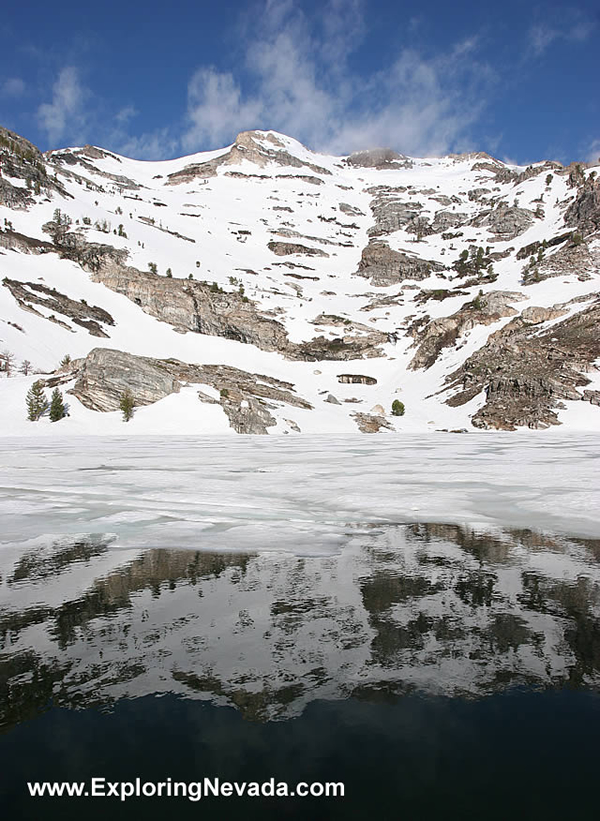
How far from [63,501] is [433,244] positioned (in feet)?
511

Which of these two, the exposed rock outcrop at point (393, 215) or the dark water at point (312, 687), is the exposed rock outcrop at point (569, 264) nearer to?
the exposed rock outcrop at point (393, 215)

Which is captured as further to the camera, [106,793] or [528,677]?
[528,677]

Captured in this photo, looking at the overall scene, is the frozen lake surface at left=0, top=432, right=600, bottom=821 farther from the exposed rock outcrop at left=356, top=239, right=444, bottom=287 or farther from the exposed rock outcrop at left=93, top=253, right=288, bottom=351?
the exposed rock outcrop at left=356, top=239, right=444, bottom=287

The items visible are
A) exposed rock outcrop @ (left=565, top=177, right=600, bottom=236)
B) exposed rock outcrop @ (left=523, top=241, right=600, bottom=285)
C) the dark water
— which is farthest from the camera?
exposed rock outcrop @ (left=565, top=177, right=600, bottom=236)

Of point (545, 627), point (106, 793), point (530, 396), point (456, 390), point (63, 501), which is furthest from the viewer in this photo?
point (456, 390)

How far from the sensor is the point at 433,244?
14725 cm

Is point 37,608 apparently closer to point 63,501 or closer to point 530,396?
point 63,501

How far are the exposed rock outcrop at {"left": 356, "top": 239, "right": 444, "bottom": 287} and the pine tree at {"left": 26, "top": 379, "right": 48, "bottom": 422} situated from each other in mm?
100958

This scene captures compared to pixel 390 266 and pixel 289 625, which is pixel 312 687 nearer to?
pixel 289 625

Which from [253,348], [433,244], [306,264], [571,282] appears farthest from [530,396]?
[433,244]

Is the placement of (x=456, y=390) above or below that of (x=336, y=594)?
above

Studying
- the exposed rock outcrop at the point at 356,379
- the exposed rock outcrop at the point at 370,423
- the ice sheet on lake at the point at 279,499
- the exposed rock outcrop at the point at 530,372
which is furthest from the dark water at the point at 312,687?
the exposed rock outcrop at the point at 356,379

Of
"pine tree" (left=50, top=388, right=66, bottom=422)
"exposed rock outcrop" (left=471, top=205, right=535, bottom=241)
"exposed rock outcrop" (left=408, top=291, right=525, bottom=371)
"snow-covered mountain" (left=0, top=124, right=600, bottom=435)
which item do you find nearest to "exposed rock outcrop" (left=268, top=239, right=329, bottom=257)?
"snow-covered mountain" (left=0, top=124, right=600, bottom=435)

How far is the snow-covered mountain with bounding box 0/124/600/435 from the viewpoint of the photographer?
45.8 m
